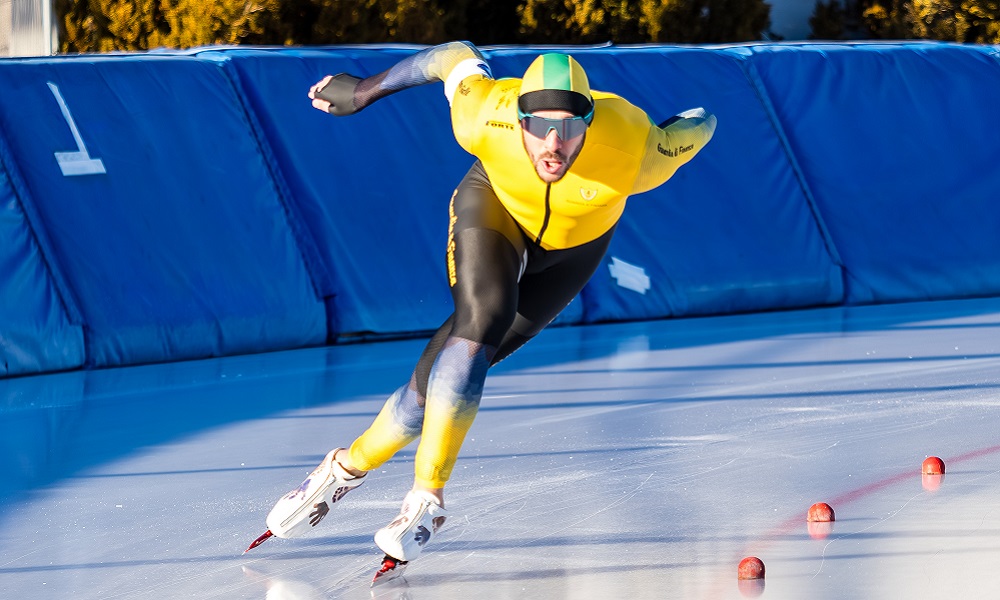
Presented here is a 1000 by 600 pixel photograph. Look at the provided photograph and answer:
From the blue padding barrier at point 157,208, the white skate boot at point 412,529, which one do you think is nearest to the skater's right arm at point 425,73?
the white skate boot at point 412,529

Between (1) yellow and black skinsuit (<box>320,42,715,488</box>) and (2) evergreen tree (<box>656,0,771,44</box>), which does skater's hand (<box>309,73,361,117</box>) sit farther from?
(2) evergreen tree (<box>656,0,771,44</box>)

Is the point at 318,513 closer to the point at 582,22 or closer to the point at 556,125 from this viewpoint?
the point at 556,125

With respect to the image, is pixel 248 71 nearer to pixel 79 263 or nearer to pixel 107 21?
pixel 79 263

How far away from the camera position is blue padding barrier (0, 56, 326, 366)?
7.71 meters

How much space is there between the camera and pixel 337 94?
Answer: 14.2 ft

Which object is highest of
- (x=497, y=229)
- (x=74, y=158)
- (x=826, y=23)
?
(x=497, y=229)

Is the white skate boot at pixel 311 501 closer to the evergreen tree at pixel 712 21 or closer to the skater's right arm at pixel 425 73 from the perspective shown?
the skater's right arm at pixel 425 73

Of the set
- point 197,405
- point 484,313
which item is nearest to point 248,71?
point 197,405

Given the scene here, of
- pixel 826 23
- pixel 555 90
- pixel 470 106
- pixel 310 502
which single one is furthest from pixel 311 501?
pixel 826 23

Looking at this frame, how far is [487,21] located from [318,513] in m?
11.2

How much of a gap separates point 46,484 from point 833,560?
263cm

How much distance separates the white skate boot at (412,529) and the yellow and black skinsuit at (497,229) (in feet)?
0.19

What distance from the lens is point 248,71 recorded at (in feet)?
28.8

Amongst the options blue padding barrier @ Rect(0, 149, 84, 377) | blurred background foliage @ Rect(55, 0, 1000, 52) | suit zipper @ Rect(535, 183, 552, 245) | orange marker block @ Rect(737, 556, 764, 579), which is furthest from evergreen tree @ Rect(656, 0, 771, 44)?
orange marker block @ Rect(737, 556, 764, 579)
